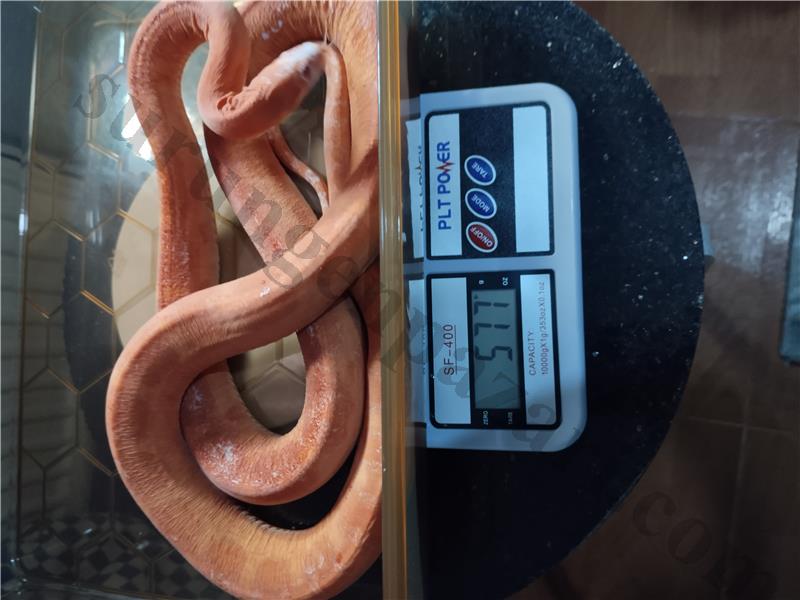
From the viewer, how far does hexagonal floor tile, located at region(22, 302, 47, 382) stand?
792mm

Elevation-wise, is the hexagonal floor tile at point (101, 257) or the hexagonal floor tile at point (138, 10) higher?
the hexagonal floor tile at point (138, 10)

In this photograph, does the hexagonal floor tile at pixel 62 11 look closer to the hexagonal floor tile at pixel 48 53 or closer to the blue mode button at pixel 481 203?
the hexagonal floor tile at pixel 48 53

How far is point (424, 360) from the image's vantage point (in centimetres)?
56

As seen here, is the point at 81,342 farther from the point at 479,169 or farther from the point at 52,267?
the point at 479,169

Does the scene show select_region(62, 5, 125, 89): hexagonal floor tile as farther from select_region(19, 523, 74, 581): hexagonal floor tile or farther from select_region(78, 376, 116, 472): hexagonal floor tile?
select_region(19, 523, 74, 581): hexagonal floor tile

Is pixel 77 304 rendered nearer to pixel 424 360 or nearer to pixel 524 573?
pixel 424 360

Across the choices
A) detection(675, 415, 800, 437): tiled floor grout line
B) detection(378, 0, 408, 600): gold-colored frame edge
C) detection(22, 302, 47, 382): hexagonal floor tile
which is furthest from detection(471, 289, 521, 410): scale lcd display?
detection(22, 302, 47, 382): hexagonal floor tile

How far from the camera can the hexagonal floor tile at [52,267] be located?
79 cm

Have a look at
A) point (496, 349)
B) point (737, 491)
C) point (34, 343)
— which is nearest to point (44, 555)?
point (34, 343)

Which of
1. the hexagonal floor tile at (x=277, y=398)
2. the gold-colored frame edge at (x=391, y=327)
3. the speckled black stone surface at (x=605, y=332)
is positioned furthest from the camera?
the hexagonal floor tile at (x=277, y=398)

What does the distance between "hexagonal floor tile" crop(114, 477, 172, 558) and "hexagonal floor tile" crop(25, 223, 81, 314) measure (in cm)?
28

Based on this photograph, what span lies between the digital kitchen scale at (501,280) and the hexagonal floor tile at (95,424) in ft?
1.64

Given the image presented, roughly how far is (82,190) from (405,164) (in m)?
0.55

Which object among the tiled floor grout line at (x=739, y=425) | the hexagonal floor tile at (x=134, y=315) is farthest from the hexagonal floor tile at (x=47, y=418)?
the tiled floor grout line at (x=739, y=425)
